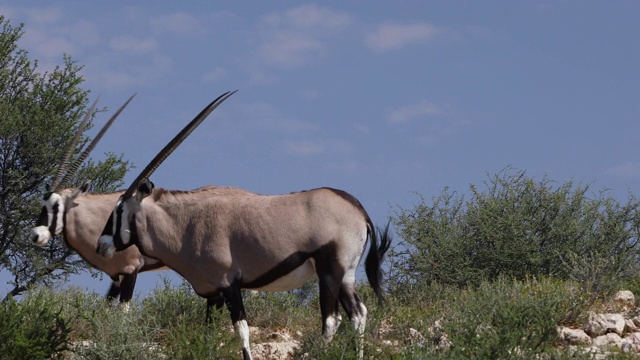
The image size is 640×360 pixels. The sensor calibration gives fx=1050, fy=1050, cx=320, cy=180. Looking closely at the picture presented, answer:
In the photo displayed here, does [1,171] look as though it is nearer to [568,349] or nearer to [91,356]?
[91,356]

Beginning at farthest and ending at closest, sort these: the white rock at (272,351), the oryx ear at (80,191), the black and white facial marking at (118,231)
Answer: the oryx ear at (80,191), the white rock at (272,351), the black and white facial marking at (118,231)

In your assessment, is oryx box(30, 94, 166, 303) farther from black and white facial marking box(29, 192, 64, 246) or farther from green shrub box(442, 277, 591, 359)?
green shrub box(442, 277, 591, 359)

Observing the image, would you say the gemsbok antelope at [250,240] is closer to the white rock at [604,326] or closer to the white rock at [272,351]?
the white rock at [272,351]

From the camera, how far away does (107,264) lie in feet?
44.5

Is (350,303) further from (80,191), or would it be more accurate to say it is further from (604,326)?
(80,191)

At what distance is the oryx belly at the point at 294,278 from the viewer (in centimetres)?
1031

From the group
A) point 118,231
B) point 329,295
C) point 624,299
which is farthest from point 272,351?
point 624,299

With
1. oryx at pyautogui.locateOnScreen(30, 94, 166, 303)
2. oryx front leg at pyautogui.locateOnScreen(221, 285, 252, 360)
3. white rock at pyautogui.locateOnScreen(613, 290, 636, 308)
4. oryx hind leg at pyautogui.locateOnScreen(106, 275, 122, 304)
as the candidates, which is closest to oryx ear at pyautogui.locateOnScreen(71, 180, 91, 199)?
oryx at pyautogui.locateOnScreen(30, 94, 166, 303)

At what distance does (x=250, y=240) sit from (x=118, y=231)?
1.54 metres

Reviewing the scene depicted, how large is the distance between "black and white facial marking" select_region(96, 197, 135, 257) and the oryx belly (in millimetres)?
1591

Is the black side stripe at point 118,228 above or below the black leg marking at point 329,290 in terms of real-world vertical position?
above

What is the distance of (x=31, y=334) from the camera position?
36.7ft

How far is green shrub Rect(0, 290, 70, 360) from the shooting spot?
11.0m

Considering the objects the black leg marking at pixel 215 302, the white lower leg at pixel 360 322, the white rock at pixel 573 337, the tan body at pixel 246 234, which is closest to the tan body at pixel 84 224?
the tan body at pixel 246 234
